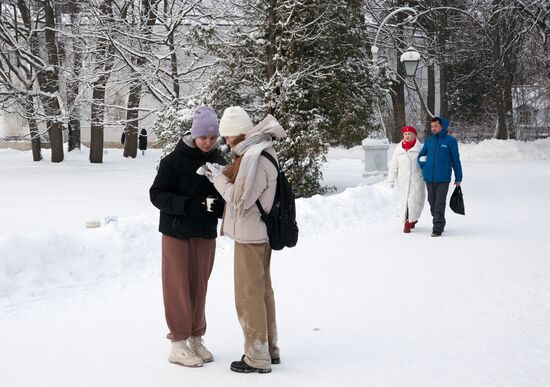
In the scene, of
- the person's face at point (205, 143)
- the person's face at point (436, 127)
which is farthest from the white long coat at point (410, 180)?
the person's face at point (205, 143)

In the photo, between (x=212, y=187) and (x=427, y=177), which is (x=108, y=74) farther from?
(x=212, y=187)

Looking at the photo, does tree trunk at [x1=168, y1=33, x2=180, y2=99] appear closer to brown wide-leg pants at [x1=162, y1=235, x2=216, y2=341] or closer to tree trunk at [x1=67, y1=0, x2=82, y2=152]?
tree trunk at [x1=67, y1=0, x2=82, y2=152]

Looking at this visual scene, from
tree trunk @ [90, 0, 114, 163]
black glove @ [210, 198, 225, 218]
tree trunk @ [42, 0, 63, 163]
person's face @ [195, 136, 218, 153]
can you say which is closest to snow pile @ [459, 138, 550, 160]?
tree trunk @ [90, 0, 114, 163]

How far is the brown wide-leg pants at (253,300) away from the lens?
4930mm

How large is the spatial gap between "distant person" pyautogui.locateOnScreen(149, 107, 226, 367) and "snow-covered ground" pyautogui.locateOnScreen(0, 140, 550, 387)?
27 cm

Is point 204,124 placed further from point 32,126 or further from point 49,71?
point 32,126

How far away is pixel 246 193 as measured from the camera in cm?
479

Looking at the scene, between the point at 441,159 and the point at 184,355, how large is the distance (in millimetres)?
6974

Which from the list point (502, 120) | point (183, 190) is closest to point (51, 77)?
point (502, 120)

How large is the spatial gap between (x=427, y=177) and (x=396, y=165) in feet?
1.86

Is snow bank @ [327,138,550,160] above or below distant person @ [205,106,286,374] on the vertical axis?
above

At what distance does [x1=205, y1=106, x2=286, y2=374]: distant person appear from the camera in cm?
487

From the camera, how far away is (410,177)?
1144 centimetres

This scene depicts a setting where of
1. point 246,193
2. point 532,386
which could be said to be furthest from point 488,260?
point 246,193
